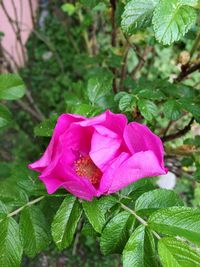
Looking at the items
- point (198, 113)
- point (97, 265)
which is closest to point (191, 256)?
point (198, 113)

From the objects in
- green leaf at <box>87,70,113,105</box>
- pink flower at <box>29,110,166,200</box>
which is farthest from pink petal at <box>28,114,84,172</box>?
green leaf at <box>87,70,113,105</box>

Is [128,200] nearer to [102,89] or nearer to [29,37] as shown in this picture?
[102,89]

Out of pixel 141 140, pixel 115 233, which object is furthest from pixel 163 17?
pixel 115 233

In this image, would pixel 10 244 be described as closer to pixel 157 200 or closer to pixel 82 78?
pixel 157 200

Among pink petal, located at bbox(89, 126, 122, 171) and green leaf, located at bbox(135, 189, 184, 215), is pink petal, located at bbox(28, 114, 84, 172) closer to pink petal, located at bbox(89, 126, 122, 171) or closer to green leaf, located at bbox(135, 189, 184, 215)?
pink petal, located at bbox(89, 126, 122, 171)

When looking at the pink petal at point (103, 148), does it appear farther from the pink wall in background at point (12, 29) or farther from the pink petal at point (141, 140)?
the pink wall in background at point (12, 29)

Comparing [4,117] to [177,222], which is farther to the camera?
[4,117]

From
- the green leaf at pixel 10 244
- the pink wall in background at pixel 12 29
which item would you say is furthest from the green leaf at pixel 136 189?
the pink wall in background at pixel 12 29
